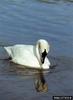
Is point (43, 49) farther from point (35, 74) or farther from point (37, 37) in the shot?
point (37, 37)

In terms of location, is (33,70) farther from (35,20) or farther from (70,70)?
(35,20)

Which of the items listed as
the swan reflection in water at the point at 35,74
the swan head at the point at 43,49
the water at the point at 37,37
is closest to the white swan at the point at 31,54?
the swan head at the point at 43,49

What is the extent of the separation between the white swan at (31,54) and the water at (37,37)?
0.27 m

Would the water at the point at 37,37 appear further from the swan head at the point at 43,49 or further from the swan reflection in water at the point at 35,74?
the swan head at the point at 43,49

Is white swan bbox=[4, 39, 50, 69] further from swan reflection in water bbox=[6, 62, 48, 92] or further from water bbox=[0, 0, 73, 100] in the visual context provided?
water bbox=[0, 0, 73, 100]

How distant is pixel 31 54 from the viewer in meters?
12.1

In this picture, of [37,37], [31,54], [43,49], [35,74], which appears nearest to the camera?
[35,74]

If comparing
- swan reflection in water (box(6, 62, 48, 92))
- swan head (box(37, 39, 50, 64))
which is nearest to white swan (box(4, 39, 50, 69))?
swan head (box(37, 39, 50, 64))

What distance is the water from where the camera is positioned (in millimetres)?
9985

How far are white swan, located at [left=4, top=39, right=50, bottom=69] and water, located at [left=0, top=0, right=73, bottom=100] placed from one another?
10.7 inches

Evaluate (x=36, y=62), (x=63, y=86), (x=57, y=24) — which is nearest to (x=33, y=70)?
(x=36, y=62)

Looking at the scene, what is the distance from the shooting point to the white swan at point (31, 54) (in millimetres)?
11719

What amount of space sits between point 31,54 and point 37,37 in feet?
4.60

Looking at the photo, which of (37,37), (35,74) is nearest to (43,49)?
(35,74)
